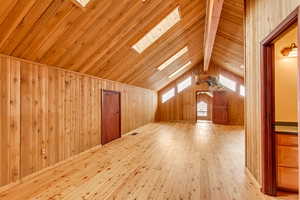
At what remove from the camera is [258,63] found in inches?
103

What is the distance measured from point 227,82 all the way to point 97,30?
9025 mm

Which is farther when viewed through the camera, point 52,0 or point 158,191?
point 158,191

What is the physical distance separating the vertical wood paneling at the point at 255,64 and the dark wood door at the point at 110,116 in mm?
3810

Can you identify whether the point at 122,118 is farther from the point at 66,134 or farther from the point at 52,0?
the point at 52,0

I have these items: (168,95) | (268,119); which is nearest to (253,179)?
(268,119)

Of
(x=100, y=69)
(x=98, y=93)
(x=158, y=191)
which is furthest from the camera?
(x=98, y=93)

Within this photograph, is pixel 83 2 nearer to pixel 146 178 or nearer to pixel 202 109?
pixel 146 178

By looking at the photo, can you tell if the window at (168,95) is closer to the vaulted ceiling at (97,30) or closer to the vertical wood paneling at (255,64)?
the vaulted ceiling at (97,30)

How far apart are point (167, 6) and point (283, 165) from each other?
337 centimetres

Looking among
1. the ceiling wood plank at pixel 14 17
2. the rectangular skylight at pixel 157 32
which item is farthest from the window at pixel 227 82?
the ceiling wood plank at pixel 14 17

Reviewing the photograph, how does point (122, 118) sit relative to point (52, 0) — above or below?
below

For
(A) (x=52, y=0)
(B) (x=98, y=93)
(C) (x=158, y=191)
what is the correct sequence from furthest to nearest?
(B) (x=98, y=93) → (C) (x=158, y=191) → (A) (x=52, y=0)

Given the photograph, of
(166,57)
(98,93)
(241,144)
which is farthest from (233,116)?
(98,93)

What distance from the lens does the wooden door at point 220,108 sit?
1014 centimetres
